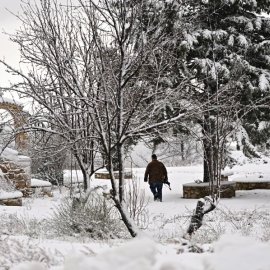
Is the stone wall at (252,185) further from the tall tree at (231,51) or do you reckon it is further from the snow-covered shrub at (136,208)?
the snow-covered shrub at (136,208)

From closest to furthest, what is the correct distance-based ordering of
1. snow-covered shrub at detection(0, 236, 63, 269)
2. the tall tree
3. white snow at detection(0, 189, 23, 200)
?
snow-covered shrub at detection(0, 236, 63, 269) → the tall tree → white snow at detection(0, 189, 23, 200)

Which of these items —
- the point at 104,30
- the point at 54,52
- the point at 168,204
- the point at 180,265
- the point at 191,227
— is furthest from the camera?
the point at 168,204

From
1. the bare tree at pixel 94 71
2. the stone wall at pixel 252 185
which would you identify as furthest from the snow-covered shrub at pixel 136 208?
the stone wall at pixel 252 185

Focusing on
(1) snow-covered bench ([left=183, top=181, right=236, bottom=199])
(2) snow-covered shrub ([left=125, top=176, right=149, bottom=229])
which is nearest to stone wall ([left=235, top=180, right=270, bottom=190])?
(1) snow-covered bench ([left=183, top=181, right=236, bottom=199])

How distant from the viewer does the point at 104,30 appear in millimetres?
8508

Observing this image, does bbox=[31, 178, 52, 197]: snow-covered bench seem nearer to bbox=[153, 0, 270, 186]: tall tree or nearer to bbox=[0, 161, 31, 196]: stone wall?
bbox=[0, 161, 31, 196]: stone wall

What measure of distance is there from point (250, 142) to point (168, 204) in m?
3.33

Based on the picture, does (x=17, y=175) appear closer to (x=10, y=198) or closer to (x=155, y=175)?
(x=10, y=198)

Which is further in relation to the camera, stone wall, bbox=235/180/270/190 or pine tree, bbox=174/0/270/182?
stone wall, bbox=235/180/270/190

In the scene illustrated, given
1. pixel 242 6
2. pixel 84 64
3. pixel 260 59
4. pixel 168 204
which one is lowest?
pixel 168 204

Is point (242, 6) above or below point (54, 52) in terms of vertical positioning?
above

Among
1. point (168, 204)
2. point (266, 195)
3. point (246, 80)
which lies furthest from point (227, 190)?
point (246, 80)

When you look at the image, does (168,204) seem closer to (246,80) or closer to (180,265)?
(246,80)

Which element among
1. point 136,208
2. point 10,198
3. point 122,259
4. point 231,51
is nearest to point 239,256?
point 122,259
